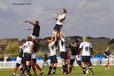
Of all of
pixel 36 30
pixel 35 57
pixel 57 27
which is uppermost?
pixel 57 27

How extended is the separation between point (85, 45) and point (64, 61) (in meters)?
1.54

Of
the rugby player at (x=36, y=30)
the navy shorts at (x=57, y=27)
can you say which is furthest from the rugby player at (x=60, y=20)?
the rugby player at (x=36, y=30)

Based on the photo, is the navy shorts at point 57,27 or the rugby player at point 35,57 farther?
the navy shorts at point 57,27

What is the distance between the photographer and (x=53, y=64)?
1443 centimetres

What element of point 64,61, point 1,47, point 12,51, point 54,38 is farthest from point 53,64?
point 1,47

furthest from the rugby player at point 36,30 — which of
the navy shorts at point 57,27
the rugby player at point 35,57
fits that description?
the navy shorts at point 57,27

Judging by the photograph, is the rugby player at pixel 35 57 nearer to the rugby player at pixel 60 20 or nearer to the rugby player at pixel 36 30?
the rugby player at pixel 36 30

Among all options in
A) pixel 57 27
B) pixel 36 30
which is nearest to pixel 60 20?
pixel 57 27

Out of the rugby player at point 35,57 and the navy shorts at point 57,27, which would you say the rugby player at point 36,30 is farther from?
the navy shorts at point 57,27

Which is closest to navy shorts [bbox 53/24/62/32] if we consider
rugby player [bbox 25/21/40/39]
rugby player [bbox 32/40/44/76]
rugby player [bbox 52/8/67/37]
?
rugby player [bbox 52/8/67/37]

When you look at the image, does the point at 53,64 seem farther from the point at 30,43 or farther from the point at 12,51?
the point at 12,51

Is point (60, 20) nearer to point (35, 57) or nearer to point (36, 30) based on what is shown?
point (36, 30)

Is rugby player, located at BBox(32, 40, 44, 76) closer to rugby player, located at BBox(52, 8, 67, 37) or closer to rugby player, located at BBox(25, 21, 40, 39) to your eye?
rugby player, located at BBox(25, 21, 40, 39)

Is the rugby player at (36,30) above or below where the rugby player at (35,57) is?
above
